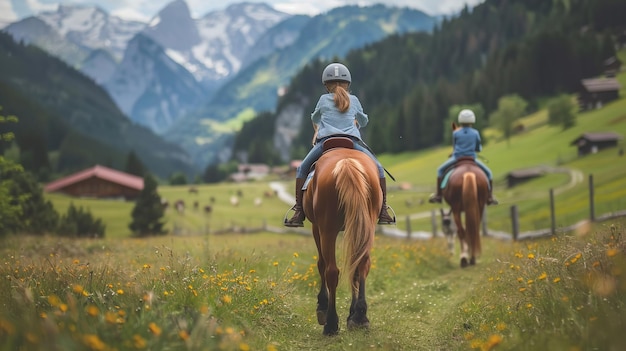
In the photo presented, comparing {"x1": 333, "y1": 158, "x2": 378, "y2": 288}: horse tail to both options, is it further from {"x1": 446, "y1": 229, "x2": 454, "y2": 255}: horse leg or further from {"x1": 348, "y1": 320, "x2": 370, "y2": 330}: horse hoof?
{"x1": 446, "y1": 229, "x2": 454, "y2": 255}: horse leg

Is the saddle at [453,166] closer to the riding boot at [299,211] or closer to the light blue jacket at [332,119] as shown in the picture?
the light blue jacket at [332,119]

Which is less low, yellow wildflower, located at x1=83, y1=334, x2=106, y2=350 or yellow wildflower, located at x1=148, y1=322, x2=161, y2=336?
yellow wildflower, located at x1=83, y1=334, x2=106, y2=350

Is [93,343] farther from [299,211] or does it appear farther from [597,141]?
[597,141]

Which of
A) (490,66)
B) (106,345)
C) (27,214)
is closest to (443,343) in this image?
(106,345)

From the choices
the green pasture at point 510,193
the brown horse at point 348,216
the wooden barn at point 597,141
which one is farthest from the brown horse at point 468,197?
the wooden barn at point 597,141

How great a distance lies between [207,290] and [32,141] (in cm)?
12953

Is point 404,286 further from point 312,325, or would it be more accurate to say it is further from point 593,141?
point 593,141

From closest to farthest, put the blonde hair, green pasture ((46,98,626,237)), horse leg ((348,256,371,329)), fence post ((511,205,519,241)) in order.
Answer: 1. horse leg ((348,256,371,329))
2. the blonde hair
3. fence post ((511,205,519,241))
4. green pasture ((46,98,626,237))

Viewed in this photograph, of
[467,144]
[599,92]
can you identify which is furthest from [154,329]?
[599,92]

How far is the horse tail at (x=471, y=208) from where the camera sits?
1503cm

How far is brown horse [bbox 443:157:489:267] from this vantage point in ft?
49.5

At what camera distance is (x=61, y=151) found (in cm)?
17888

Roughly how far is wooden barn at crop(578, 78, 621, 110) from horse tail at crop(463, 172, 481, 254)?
92116mm

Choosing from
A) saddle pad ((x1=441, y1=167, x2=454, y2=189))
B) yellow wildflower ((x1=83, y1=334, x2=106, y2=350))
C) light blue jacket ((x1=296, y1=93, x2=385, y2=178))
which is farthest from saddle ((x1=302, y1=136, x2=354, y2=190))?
saddle pad ((x1=441, y1=167, x2=454, y2=189))
